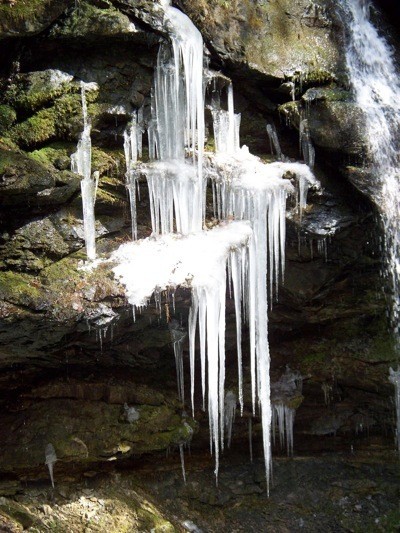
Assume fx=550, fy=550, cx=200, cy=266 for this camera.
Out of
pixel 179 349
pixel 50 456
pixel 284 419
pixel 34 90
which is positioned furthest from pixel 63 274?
pixel 284 419

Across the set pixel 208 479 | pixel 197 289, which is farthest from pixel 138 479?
pixel 197 289

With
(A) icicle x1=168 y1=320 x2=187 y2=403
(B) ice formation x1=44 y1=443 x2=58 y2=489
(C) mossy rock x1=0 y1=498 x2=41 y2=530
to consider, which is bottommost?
(C) mossy rock x1=0 y1=498 x2=41 y2=530

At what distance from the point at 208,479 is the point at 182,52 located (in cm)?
576

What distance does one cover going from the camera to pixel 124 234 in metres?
6.44

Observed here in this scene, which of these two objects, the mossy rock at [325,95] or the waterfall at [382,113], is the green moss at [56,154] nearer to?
the mossy rock at [325,95]

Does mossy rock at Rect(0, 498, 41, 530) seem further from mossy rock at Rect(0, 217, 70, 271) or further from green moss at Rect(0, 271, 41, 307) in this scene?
mossy rock at Rect(0, 217, 70, 271)

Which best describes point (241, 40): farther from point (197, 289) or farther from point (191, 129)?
point (197, 289)

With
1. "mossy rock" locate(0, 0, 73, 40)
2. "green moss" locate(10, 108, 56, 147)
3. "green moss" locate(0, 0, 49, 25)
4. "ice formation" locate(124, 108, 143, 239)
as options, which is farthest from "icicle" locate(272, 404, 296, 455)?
"green moss" locate(0, 0, 49, 25)

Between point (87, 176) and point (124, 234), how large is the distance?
2.61ft

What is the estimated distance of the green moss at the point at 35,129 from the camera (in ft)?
19.6

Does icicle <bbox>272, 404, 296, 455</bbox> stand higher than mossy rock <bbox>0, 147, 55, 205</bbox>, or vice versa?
mossy rock <bbox>0, 147, 55, 205</bbox>

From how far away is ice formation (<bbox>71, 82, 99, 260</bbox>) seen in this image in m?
6.10

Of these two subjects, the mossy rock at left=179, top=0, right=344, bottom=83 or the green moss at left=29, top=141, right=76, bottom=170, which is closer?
the green moss at left=29, top=141, right=76, bottom=170

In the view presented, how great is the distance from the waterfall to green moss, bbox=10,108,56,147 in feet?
12.0
